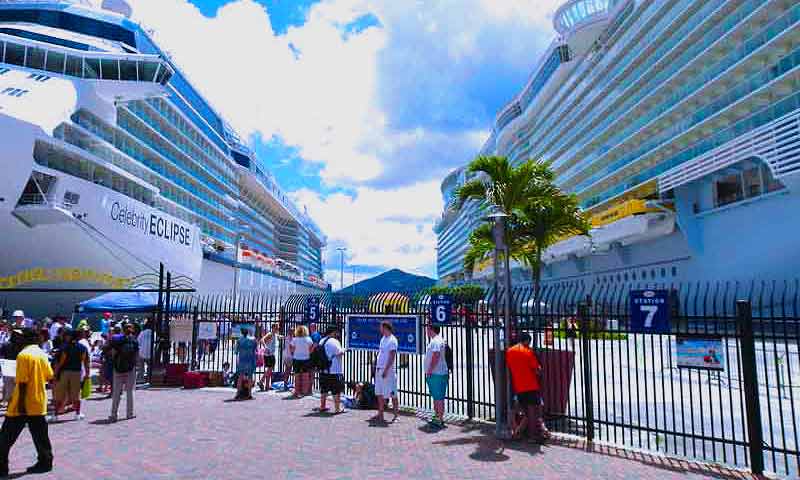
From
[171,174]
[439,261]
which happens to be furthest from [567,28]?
[439,261]

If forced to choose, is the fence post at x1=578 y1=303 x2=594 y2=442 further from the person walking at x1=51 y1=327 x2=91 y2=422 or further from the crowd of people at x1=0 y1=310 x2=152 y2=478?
the person walking at x1=51 y1=327 x2=91 y2=422

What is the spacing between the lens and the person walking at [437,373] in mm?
8297

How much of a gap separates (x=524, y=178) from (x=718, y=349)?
5.13 m

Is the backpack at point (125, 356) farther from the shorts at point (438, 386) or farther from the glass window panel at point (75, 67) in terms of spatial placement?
the glass window panel at point (75, 67)

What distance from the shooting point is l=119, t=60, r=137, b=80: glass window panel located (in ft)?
99.4

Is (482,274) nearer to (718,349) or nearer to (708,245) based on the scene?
(708,245)

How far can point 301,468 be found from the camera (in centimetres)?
606

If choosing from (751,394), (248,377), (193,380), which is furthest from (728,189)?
(193,380)

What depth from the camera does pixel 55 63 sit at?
29.7 metres

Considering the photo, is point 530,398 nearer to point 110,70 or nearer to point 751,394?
point 751,394

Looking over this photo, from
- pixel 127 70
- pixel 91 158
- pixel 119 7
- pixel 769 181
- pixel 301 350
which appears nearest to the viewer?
pixel 301 350

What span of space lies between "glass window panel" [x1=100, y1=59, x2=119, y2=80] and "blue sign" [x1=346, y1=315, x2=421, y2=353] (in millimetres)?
26446

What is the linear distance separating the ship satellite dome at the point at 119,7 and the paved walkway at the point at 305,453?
122 ft

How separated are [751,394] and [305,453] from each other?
524cm
